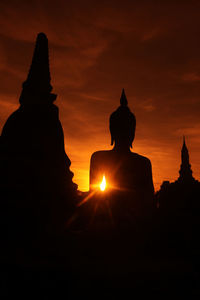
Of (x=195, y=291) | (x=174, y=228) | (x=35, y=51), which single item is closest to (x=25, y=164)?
(x=35, y=51)

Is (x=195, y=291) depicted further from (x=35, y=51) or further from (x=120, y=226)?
(x=35, y=51)

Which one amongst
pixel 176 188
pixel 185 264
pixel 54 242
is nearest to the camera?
pixel 185 264

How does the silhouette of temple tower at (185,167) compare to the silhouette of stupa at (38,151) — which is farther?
the silhouette of temple tower at (185,167)

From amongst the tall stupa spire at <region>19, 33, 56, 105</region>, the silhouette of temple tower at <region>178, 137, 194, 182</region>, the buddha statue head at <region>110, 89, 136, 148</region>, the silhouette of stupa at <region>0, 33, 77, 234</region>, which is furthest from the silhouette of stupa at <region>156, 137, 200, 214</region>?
the silhouette of temple tower at <region>178, 137, 194, 182</region>

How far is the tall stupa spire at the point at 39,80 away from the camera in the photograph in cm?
1058

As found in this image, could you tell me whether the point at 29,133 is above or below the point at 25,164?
above

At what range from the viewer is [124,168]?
13.6 metres

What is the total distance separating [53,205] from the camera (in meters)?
9.42

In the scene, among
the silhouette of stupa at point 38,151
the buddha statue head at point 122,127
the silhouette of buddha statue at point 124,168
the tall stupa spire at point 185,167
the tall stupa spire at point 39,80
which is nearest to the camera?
the silhouette of stupa at point 38,151

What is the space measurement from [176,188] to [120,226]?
4118mm

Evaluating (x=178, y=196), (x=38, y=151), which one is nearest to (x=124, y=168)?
(x=178, y=196)

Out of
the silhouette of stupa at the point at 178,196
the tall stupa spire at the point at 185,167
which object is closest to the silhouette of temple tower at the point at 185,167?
the tall stupa spire at the point at 185,167

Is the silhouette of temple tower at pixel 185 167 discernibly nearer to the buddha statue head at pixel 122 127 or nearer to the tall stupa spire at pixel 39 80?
the buddha statue head at pixel 122 127

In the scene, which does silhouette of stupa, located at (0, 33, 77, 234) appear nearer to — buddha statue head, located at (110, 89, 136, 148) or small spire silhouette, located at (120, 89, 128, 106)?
buddha statue head, located at (110, 89, 136, 148)
